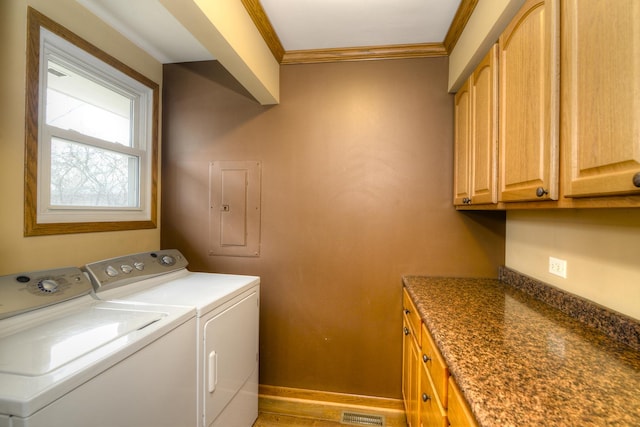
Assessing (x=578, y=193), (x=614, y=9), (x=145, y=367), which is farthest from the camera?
(x=145, y=367)

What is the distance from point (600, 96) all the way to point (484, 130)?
72 centimetres

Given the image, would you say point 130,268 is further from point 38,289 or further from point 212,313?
point 212,313

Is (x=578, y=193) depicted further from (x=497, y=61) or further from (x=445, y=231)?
(x=445, y=231)

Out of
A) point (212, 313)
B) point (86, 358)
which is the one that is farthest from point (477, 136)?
point (86, 358)

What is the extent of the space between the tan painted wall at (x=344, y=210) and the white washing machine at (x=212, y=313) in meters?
0.36

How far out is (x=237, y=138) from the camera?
220 centimetres

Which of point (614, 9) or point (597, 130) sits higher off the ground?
point (614, 9)

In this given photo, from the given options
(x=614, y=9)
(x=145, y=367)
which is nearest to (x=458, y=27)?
(x=614, y=9)

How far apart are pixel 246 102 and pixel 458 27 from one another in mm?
1505

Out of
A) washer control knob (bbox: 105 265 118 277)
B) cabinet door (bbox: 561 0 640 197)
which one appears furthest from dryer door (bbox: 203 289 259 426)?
cabinet door (bbox: 561 0 640 197)

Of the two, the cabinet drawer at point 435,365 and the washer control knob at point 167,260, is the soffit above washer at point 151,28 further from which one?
the cabinet drawer at point 435,365

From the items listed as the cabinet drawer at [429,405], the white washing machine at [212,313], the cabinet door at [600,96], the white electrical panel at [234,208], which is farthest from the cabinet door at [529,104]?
the white electrical panel at [234,208]

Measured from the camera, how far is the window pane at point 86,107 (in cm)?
157

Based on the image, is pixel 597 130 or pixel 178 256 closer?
pixel 597 130
